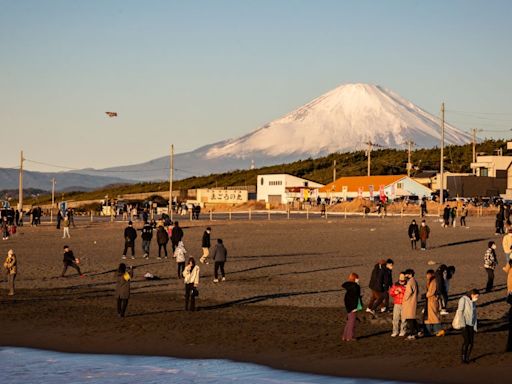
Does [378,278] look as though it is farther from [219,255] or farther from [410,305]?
[219,255]

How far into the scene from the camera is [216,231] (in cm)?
5816

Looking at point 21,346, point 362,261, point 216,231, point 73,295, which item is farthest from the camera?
point 216,231

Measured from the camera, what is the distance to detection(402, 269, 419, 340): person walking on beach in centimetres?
1927

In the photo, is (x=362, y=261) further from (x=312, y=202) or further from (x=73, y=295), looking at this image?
(x=312, y=202)

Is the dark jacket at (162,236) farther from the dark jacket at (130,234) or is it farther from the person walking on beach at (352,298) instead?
the person walking on beach at (352,298)

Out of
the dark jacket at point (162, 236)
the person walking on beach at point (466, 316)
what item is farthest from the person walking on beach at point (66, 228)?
the person walking on beach at point (466, 316)

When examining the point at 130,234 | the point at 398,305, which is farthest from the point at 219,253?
the point at 398,305

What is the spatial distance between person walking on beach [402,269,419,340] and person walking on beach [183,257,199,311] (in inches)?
232

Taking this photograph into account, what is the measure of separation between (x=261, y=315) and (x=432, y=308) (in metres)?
5.20

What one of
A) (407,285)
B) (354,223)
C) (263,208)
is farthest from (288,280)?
(263,208)

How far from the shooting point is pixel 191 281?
77.9 ft

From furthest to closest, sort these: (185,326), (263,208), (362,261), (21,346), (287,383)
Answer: (263,208) < (362,261) < (185,326) < (21,346) < (287,383)

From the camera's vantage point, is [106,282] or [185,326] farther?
[106,282]

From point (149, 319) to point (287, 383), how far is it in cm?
677
